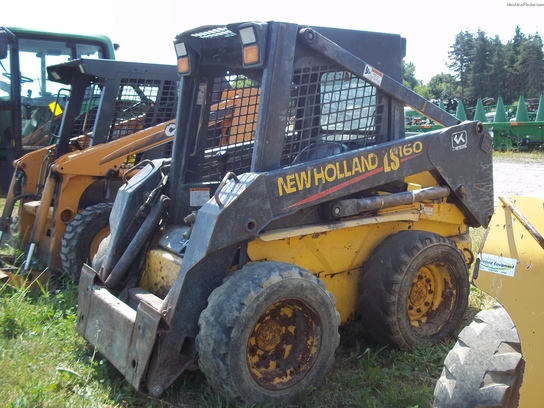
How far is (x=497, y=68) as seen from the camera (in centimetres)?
5775

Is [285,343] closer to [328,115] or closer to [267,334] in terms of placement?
[267,334]

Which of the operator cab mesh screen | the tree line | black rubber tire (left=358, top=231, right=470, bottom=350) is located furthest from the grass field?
the tree line

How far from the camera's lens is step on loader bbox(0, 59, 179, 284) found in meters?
5.56

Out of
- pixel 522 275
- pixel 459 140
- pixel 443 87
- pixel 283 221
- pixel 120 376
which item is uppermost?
pixel 443 87

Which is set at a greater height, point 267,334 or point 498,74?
point 498,74

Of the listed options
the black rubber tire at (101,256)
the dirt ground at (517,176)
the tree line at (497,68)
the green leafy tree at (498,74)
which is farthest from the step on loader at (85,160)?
the green leafy tree at (498,74)

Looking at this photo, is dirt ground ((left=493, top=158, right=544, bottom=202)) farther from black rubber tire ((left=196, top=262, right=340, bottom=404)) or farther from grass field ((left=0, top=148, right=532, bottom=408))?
black rubber tire ((left=196, top=262, right=340, bottom=404))

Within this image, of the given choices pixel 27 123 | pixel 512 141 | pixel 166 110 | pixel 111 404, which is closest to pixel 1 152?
pixel 27 123

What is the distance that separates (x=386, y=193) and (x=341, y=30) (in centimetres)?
118

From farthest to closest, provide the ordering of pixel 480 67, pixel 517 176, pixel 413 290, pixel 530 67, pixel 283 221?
1. pixel 480 67
2. pixel 530 67
3. pixel 517 176
4. pixel 413 290
5. pixel 283 221

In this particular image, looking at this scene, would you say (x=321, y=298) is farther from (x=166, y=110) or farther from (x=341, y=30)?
(x=166, y=110)

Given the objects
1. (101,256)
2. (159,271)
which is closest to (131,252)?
(159,271)

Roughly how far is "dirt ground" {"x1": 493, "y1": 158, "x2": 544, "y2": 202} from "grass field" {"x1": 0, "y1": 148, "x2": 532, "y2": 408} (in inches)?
213

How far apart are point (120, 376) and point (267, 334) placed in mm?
1012
